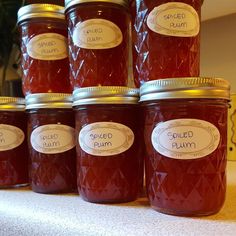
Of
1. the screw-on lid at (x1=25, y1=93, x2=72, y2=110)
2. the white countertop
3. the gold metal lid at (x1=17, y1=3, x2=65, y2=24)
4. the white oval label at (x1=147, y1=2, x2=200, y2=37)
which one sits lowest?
the white countertop

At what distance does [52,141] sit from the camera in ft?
2.09

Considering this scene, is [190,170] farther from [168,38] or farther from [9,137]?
[9,137]

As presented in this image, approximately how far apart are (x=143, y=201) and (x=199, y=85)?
0.21m

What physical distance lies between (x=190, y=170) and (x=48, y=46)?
1.21 ft

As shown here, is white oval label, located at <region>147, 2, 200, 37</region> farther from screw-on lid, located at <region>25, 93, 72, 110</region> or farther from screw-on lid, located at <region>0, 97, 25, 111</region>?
screw-on lid, located at <region>0, 97, 25, 111</region>

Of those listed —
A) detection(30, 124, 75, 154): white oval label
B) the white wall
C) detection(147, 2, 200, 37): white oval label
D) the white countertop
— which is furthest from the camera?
the white wall

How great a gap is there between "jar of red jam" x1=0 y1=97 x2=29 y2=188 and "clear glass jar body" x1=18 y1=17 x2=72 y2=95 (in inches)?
1.9

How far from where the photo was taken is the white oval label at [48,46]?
27.0 inches

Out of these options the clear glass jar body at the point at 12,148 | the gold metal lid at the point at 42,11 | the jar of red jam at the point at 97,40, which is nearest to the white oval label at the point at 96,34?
the jar of red jam at the point at 97,40

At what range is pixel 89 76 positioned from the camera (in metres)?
0.62

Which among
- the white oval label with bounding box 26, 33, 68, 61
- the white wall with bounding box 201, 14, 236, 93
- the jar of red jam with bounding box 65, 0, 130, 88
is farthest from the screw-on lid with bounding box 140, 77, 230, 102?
the white wall with bounding box 201, 14, 236, 93

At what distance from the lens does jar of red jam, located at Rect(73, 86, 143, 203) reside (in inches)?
21.5

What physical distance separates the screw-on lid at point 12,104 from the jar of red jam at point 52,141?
0.05m

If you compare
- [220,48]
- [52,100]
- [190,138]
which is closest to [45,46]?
[52,100]
